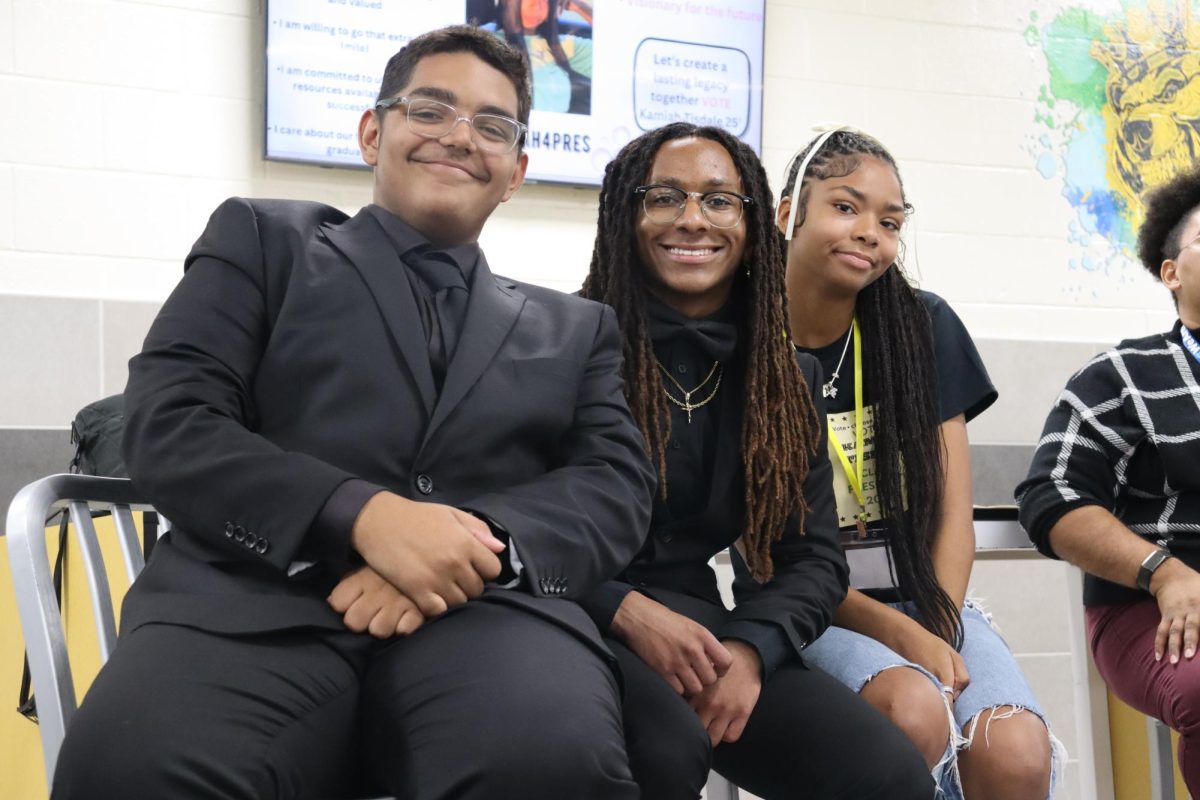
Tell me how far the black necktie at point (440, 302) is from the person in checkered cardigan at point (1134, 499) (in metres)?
1.18

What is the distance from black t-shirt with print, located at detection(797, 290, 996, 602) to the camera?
210cm

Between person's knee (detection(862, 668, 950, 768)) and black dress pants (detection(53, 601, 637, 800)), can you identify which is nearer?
black dress pants (detection(53, 601, 637, 800))

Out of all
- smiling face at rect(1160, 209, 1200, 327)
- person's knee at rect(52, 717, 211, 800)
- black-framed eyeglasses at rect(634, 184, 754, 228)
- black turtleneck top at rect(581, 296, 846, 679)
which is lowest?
person's knee at rect(52, 717, 211, 800)

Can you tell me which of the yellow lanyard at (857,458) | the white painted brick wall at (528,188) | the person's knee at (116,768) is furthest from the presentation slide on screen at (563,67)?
the person's knee at (116,768)

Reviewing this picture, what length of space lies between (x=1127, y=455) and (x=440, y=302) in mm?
1318

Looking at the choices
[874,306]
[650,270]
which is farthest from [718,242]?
[874,306]

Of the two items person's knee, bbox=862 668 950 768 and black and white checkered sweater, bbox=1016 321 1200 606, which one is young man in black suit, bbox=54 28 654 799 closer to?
person's knee, bbox=862 668 950 768

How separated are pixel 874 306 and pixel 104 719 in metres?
1.45

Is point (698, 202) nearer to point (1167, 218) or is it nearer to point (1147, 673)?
point (1147, 673)

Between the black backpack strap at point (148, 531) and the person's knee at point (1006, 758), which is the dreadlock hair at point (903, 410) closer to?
the person's knee at point (1006, 758)

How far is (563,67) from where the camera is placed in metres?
3.27

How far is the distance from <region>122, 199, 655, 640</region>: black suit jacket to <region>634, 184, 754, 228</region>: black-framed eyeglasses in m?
0.37

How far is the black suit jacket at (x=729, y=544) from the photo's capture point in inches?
70.8

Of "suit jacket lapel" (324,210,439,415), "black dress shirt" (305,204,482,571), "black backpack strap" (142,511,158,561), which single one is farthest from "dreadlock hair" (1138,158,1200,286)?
"black backpack strap" (142,511,158,561)
